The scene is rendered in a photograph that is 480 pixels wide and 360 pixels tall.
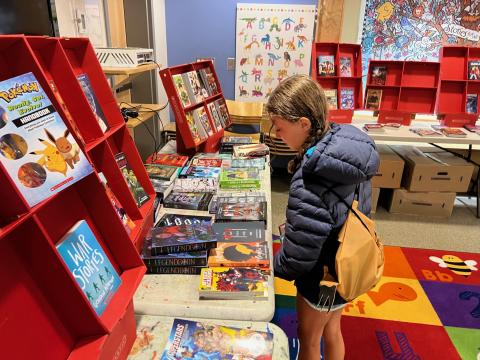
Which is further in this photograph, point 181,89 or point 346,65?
point 346,65

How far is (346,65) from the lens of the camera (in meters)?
3.42

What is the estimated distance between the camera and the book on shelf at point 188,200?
1.84m

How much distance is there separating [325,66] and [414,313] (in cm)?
220

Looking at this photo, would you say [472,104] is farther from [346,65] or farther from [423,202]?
[346,65]

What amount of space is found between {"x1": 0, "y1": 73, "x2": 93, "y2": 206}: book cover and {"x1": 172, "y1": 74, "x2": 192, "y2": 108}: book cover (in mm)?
1542

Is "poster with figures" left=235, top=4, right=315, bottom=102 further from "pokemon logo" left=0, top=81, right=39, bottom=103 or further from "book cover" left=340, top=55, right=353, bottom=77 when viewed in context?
"pokemon logo" left=0, top=81, right=39, bottom=103

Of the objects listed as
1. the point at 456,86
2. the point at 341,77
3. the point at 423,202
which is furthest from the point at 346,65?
the point at 423,202

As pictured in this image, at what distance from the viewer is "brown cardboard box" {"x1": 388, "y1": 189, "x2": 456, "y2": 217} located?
138 inches

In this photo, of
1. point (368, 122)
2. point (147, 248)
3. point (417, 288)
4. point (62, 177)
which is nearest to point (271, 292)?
point (147, 248)

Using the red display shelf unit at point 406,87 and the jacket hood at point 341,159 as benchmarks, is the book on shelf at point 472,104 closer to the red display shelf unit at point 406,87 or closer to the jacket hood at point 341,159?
the red display shelf unit at point 406,87

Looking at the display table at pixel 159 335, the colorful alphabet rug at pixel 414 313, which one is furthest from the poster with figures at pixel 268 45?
the display table at pixel 159 335

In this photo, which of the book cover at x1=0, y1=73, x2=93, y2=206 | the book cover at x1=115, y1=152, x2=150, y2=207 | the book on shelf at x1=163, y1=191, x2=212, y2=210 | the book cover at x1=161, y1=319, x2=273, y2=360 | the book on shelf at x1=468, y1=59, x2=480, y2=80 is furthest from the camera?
the book on shelf at x1=468, y1=59, x2=480, y2=80

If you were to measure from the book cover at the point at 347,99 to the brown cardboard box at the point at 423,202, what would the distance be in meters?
0.94

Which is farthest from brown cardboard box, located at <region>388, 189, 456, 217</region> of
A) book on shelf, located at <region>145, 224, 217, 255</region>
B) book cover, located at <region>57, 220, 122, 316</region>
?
book cover, located at <region>57, 220, 122, 316</region>
